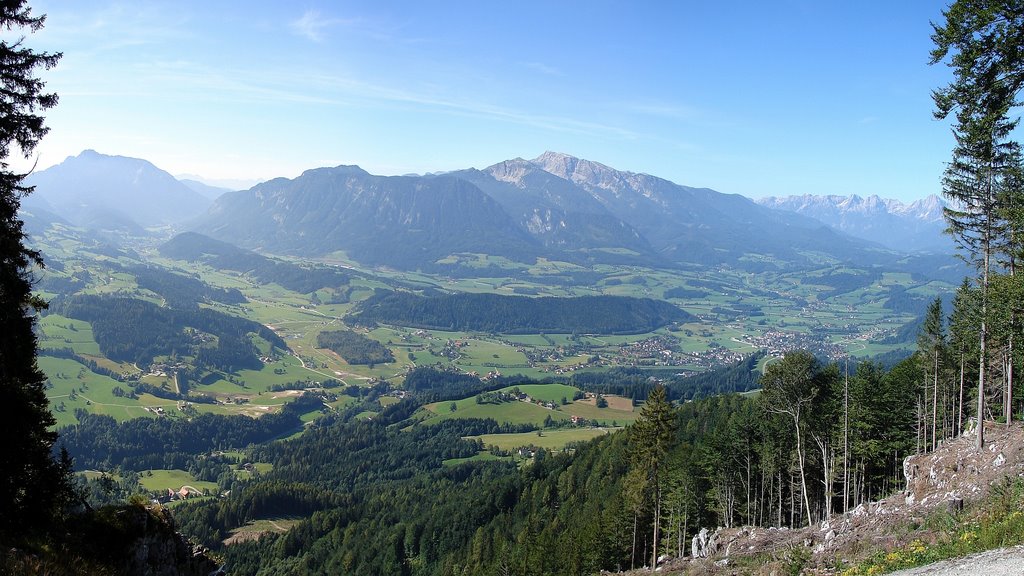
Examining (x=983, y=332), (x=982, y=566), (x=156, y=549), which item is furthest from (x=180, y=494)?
(x=982, y=566)

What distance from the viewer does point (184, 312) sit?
19800 cm

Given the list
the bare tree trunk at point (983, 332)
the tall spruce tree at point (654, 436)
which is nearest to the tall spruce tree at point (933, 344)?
the bare tree trunk at point (983, 332)

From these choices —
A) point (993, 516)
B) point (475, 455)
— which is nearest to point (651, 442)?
point (993, 516)

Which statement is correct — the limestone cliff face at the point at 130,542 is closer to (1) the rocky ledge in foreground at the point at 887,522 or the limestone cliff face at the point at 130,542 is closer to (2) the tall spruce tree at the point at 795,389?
(1) the rocky ledge in foreground at the point at 887,522

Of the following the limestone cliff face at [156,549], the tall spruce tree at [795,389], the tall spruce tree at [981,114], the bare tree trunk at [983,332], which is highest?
the tall spruce tree at [981,114]

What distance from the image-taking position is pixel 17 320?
1377 cm

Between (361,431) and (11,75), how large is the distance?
343 ft

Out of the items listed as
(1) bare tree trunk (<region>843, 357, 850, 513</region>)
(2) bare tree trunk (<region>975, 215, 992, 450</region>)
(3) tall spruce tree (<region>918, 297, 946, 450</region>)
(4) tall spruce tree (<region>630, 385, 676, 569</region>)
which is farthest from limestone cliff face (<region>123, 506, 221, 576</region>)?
(3) tall spruce tree (<region>918, 297, 946, 450</region>)

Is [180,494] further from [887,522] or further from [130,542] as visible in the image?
[887,522]

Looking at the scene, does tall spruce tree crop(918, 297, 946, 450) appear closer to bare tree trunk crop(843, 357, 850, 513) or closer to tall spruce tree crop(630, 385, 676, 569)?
bare tree trunk crop(843, 357, 850, 513)

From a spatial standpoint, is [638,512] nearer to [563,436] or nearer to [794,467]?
[794,467]

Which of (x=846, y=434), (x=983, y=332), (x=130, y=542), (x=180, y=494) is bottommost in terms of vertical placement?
(x=180, y=494)

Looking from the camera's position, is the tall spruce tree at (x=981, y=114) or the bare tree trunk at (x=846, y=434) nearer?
the tall spruce tree at (x=981, y=114)

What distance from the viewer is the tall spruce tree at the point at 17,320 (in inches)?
512
